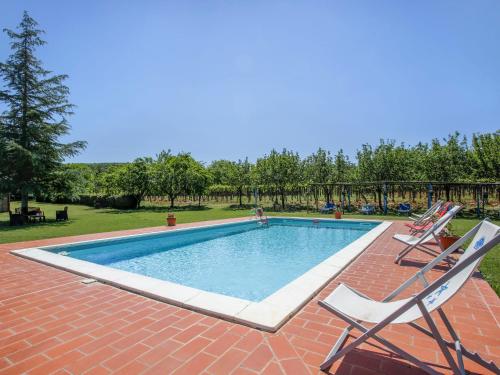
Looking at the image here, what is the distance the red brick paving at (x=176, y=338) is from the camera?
2.43m

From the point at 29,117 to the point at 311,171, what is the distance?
832 inches

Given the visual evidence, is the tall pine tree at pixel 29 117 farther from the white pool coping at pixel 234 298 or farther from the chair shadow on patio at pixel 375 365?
the chair shadow on patio at pixel 375 365

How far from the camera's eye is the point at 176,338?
2.90 m

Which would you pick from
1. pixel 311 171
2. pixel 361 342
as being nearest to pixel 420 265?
pixel 361 342

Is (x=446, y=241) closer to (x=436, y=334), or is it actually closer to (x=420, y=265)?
(x=420, y=265)

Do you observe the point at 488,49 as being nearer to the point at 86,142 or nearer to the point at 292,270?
the point at 292,270

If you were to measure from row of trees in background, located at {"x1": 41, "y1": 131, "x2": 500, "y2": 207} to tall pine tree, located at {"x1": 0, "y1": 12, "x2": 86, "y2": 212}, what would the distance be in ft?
3.79

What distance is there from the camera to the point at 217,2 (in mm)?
9500

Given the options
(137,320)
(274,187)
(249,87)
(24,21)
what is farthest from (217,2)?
(274,187)

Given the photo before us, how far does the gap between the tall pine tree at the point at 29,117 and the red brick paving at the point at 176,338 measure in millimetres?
15802

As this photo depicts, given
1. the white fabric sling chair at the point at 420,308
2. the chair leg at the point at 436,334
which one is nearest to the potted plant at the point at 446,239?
the white fabric sling chair at the point at 420,308

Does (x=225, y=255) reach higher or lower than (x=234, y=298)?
lower

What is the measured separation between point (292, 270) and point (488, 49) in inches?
480

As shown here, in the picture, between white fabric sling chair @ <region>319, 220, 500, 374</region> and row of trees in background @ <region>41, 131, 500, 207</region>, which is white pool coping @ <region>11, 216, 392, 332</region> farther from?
row of trees in background @ <region>41, 131, 500, 207</region>
